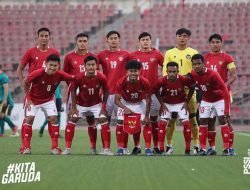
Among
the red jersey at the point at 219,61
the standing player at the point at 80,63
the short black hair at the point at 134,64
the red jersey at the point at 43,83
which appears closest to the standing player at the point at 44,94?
the red jersey at the point at 43,83

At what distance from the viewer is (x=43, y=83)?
1322 cm

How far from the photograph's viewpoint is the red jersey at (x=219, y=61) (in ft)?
44.0

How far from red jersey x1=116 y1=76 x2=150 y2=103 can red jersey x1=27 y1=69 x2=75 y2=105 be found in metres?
0.84

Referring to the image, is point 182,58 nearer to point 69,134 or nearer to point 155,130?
point 155,130

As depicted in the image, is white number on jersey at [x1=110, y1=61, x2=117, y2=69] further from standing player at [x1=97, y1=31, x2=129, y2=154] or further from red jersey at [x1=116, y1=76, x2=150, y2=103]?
red jersey at [x1=116, y1=76, x2=150, y2=103]

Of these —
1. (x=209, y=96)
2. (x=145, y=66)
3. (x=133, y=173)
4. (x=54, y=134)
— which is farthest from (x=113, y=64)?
(x=133, y=173)

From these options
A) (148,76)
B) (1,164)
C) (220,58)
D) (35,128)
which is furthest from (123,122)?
(35,128)

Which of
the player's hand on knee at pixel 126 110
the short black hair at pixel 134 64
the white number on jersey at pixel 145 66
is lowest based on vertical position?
the player's hand on knee at pixel 126 110

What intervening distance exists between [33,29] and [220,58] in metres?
19.4

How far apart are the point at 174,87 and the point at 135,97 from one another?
0.69 meters

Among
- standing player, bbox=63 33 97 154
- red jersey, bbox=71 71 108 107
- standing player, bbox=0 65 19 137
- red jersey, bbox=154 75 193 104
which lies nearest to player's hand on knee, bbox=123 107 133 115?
red jersey, bbox=71 71 108 107

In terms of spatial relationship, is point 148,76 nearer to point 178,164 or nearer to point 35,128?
point 178,164

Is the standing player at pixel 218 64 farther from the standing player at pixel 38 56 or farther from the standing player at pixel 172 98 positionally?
the standing player at pixel 38 56

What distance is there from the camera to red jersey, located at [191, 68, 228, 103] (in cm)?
1280
